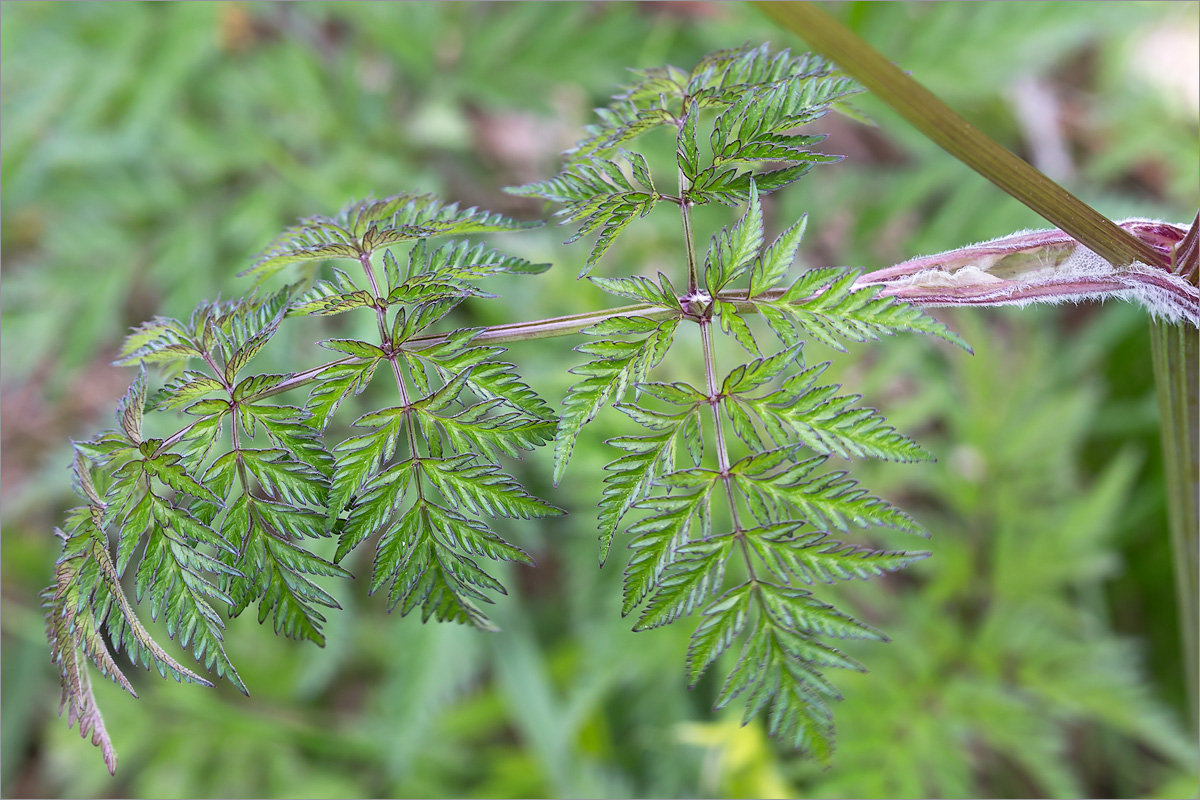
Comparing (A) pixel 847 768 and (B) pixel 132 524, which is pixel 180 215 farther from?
(A) pixel 847 768

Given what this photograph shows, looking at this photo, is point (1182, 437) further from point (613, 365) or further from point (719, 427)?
point (613, 365)

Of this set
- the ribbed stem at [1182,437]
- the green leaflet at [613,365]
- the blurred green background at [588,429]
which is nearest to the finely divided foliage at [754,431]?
the green leaflet at [613,365]

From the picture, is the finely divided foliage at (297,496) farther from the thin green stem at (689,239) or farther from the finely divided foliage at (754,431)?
the thin green stem at (689,239)

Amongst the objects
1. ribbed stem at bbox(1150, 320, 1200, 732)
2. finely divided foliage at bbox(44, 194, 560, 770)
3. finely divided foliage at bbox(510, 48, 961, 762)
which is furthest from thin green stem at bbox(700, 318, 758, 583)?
ribbed stem at bbox(1150, 320, 1200, 732)

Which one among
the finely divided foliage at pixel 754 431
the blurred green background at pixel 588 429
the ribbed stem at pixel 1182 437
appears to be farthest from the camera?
the blurred green background at pixel 588 429

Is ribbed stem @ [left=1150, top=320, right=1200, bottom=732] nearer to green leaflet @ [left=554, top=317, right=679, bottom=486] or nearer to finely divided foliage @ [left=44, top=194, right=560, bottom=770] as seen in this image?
Result: green leaflet @ [left=554, top=317, right=679, bottom=486]

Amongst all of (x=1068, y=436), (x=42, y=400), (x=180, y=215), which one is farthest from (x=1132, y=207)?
(x=42, y=400)
